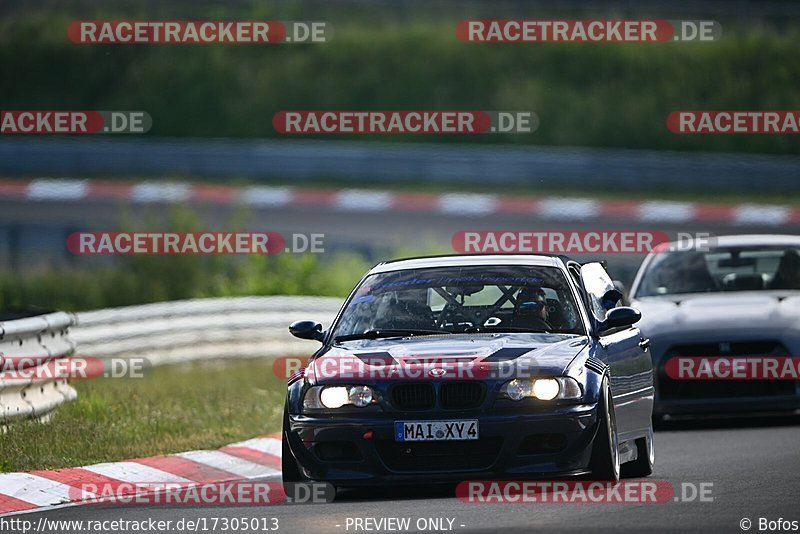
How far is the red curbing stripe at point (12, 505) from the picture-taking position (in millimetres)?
10242

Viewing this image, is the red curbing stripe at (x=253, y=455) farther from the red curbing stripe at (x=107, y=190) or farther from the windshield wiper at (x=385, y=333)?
the red curbing stripe at (x=107, y=190)

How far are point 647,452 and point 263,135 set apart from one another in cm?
2925

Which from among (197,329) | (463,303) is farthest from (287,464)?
(197,329)

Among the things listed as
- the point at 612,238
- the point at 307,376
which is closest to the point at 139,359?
the point at 307,376

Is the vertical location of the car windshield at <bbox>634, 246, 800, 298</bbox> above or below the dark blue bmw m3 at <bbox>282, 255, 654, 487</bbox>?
above

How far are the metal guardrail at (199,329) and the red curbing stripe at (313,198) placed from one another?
974cm

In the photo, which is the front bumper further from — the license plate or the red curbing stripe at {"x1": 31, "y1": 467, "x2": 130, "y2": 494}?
the red curbing stripe at {"x1": 31, "y1": 467, "x2": 130, "y2": 494}

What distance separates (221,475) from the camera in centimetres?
1216

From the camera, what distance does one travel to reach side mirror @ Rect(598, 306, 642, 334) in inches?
417

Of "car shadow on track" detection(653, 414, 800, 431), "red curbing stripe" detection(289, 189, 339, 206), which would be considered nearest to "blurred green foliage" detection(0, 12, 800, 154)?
"red curbing stripe" detection(289, 189, 339, 206)
